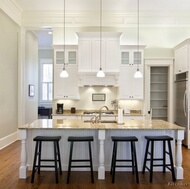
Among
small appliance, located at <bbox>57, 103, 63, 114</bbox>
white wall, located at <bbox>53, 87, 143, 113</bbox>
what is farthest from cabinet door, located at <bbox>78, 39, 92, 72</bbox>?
small appliance, located at <bbox>57, 103, 63, 114</bbox>

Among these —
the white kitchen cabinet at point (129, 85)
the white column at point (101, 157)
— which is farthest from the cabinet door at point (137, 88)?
the white column at point (101, 157)

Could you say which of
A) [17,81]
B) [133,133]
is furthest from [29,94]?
[133,133]

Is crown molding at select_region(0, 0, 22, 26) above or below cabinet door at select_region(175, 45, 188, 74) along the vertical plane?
above

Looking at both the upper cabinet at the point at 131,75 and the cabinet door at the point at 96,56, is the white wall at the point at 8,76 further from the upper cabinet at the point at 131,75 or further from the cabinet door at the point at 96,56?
A: the upper cabinet at the point at 131,75

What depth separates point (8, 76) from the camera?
604cm

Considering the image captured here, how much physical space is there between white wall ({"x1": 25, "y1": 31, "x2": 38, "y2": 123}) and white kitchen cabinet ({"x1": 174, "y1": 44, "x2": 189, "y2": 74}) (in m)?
4.74

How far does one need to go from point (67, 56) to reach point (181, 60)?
3.27m

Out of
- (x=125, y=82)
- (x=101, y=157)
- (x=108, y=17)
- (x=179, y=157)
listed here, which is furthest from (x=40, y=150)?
(x=108, y=17)

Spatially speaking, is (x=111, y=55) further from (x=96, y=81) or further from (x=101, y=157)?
(x=101, y=157)

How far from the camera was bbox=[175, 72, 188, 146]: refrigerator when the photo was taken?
19.1 feet

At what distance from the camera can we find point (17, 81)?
265 inches

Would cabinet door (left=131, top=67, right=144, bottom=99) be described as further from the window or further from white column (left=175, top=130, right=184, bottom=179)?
the window

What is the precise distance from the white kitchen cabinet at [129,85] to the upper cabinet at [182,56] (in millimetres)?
1086


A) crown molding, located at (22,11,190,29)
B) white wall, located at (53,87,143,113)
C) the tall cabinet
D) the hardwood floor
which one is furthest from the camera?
the tall cabinet
